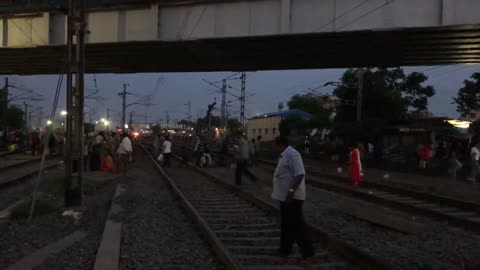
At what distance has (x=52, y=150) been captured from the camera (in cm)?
3994

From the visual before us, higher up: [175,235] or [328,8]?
[328,8]

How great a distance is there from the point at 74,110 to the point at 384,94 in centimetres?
4940

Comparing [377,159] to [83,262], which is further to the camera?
[377,159]

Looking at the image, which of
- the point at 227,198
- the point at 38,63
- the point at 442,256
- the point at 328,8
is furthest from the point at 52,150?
the point at 442,256

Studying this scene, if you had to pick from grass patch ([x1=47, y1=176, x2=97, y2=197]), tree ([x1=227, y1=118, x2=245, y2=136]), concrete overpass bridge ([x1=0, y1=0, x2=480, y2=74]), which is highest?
concrete overpass bridge ([x1=0, y1=0, x2=480, y2=74])

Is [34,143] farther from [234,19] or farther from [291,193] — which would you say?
[291,193]

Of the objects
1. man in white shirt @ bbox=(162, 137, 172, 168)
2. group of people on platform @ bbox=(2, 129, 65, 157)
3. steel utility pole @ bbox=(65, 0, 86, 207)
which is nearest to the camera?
steel utility pole @ bbox=(65, 0, 86, 207)

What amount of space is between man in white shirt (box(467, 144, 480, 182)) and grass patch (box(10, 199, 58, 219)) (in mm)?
16229

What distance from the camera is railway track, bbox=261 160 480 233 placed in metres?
12.7

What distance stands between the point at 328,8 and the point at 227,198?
1025 centimetres

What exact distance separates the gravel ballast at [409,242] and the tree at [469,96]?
43.8 metres

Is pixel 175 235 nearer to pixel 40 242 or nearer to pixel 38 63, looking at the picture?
pixel 40 242

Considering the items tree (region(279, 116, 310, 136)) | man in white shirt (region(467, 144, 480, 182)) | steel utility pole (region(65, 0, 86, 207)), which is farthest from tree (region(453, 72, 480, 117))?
steel utility pole (region(65, 0, 86, 207))

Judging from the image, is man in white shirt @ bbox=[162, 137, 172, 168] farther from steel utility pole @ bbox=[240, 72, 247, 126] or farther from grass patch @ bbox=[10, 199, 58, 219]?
steel utility pole @ bbox=[240, 72, 247, 126]
